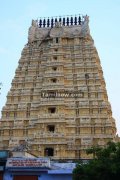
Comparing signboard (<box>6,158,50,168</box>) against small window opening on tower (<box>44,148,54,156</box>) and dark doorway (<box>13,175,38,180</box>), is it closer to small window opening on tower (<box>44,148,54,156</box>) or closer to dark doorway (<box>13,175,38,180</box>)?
dark doorway (<box>13,175,38,180</box>)

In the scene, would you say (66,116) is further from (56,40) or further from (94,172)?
(94,172)

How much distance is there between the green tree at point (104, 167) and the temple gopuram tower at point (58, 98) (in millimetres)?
18521

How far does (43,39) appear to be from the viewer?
185 feet

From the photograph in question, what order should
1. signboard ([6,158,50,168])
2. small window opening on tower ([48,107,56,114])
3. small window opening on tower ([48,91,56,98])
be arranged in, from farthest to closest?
small window opening on tower ([48,91,56,98])
small window opening on tower ([48,107,56,114])
signboard ([6,158,50,168])

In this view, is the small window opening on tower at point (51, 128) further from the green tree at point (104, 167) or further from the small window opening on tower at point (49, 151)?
the green tree at point (104, 167)

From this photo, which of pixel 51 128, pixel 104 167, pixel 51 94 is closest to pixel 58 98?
pixel 51 94

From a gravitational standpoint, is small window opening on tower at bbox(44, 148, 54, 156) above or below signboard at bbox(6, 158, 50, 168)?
above

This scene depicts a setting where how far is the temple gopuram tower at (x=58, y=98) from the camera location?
43781mm

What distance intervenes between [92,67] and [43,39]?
424 inches

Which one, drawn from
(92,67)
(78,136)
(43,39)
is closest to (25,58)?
(43,39)

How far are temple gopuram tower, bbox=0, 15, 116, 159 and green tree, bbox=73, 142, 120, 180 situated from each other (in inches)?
729

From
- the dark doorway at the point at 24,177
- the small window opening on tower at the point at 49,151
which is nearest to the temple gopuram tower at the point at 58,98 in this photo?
the small window opening on tower at the point at 49,151

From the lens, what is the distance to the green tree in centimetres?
2247

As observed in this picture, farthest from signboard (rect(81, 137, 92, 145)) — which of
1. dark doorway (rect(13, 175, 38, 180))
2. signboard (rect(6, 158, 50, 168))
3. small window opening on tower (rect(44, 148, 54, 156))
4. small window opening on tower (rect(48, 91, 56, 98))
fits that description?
dark doorway (rect(13, 175, 38, 180))
